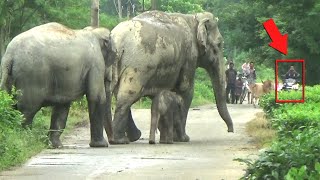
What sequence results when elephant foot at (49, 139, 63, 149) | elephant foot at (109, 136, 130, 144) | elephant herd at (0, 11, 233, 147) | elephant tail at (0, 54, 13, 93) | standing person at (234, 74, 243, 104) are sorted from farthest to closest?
standing person at (234, 74, 243, 104)
elephant foot at (109, 136, 130, 144)
elephant foot at (49, 139, 63, 149)
elephant herd at (0, 11, 233, 147)
elephant tail at (0, 54, 13, 93)

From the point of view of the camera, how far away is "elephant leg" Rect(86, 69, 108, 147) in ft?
69.3

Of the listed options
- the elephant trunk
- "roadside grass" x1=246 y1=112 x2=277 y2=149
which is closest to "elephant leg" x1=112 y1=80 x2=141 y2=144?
"roadside grass" x1=246 y1=112 x2=277 y2=149

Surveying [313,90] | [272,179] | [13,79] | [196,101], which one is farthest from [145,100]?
[272,179]

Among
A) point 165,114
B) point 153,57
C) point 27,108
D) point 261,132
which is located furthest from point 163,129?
point 27,108

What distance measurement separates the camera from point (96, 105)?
70.3 feet

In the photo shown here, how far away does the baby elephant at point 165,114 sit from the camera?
2233cm

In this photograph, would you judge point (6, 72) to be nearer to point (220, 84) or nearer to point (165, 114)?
point (165, 114)

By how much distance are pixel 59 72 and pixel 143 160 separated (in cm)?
379

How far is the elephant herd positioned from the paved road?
593 millimetres

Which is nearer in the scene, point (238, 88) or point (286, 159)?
point (286, 159)

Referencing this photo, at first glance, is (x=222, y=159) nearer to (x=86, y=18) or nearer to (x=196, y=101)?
(x=86, y=18)

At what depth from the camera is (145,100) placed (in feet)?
143

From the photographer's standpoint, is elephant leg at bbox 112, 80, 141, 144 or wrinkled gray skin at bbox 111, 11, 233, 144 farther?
wrinkled gray skin at bbox 111, 11, 233, 144

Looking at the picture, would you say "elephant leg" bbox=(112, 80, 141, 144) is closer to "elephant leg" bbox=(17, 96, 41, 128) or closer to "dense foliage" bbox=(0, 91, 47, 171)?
"elephant leg" bbox=(17, 96, 41, 128)
